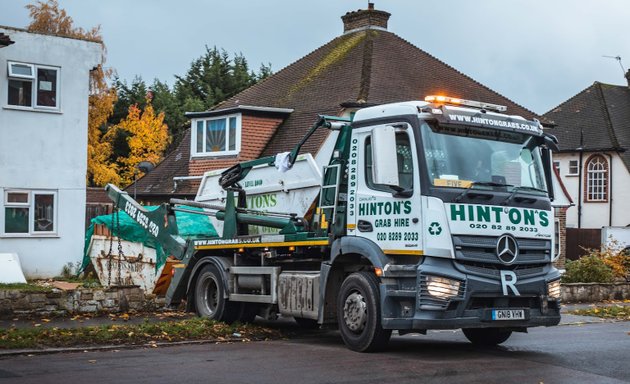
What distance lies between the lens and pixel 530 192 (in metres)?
12.7

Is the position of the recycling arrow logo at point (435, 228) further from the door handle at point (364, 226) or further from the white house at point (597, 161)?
the white house at point (597, 161)

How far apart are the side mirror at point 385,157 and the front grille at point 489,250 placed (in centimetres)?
112

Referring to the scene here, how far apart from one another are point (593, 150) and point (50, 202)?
3350cm

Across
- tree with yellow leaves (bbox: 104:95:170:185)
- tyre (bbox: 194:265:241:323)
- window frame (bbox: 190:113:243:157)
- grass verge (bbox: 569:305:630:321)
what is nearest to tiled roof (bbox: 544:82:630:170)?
tree with yellow leaves (bbox: 104:95:170:185)

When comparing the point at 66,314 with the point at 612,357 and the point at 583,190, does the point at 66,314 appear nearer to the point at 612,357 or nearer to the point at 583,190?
the point at 612,357

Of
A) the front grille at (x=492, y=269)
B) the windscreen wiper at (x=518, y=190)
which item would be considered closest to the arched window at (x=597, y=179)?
the windscreen wiper at (x=518, y=190)

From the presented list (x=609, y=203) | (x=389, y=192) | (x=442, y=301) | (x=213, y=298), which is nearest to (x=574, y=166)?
(x=609, y=203)

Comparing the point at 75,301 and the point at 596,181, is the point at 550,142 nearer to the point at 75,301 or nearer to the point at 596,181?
the point at 75,301

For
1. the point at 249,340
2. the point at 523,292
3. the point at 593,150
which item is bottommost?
the point at 249,340

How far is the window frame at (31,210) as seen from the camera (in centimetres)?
2306

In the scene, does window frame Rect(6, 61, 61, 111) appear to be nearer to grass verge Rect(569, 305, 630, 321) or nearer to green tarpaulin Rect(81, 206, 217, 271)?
green tarpaulin Rect(81, 206, 217, 271)

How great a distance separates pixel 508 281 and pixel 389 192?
6.33ft

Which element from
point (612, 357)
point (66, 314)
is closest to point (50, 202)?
point (66, 314)

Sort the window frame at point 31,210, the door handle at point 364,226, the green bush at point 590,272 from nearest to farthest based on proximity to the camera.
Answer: the door handle at point 364,226, the window frame at point 31,210, the green bush at point 590,272
